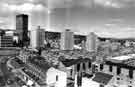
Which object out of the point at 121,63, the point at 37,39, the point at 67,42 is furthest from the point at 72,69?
the point at 67,42

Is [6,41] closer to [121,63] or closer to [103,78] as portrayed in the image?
[103,78]

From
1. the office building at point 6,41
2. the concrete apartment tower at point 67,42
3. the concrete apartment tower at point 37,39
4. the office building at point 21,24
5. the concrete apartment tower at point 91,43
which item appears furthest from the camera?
the concrete apartment tower at point 91,43

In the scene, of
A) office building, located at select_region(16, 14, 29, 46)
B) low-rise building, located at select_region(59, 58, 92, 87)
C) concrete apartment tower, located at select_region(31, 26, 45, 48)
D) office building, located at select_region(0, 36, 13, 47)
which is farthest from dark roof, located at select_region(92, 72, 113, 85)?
concrete apartment tower, located at select_region(31, 26, 45, 48)

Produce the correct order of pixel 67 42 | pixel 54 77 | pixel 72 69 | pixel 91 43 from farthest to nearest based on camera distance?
pixel 91 43 → pixel 67 42 → pixel 72 69 → pixel 54 77

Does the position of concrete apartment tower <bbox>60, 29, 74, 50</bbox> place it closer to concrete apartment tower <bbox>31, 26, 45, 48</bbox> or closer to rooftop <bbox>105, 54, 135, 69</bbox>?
concrete apartment tower <bbox>31, 26, 45, 48</bbox>

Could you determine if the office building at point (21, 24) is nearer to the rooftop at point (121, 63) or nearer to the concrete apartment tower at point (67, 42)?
the concrete apartment tower at point (67, 42)

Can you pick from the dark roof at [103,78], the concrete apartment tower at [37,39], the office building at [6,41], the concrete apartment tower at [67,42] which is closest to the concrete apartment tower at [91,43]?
the concrete apartment tower at [67,42]

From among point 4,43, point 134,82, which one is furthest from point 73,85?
point 4,43

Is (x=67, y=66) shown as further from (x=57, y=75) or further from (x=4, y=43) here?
(x=4, y=43)
